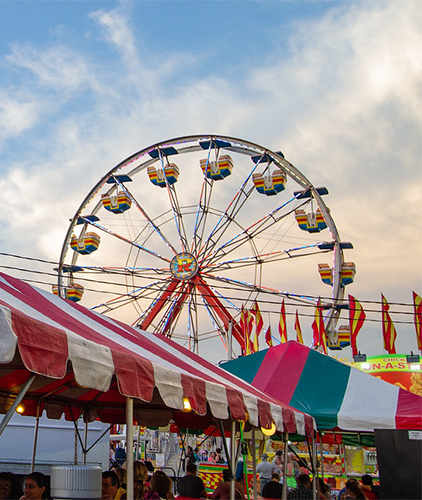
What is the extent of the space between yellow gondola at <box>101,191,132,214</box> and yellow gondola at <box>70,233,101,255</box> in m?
1.17

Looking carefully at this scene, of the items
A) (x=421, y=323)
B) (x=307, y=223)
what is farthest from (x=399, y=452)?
(x=307, y=223)

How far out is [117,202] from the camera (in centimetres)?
2048

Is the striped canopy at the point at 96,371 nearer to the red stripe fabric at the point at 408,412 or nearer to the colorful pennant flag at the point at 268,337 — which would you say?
the red stripe fabric at the point at 408,412

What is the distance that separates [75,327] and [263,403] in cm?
260

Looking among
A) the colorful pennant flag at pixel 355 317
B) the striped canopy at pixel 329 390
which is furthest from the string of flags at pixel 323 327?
the striped canopy at pixel 329 390

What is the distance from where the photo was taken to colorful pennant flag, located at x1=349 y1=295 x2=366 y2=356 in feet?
56.4

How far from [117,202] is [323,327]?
8544mm

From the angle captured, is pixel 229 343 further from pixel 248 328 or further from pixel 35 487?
pixel 35 487

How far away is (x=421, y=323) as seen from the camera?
15.0 meters

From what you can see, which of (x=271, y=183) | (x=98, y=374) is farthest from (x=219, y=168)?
(x=98, y=374)

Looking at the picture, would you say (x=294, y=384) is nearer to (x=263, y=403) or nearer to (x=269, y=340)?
(x=263, y=403)

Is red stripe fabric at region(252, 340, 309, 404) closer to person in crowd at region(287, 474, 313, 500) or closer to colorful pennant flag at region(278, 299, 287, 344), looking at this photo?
person in crowd at region(287, 474, 313, 500)

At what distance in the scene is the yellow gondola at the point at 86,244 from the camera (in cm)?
2002

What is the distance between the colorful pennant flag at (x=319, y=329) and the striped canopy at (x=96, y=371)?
30.9 ft
